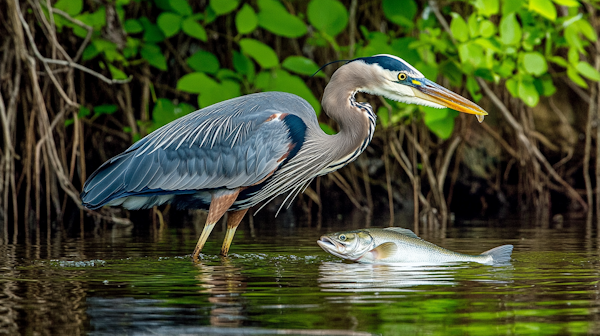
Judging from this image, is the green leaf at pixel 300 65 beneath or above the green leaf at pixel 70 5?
beneath

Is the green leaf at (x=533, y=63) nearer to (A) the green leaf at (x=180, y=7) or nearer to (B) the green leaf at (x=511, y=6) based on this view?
(B) the green leaf at (x=511, y=6)

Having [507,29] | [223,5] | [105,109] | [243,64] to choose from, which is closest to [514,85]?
[507,29]

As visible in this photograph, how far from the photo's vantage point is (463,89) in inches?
439

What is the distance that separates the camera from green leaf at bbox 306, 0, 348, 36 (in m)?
8.59

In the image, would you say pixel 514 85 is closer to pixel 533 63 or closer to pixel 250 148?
pixel 533 63

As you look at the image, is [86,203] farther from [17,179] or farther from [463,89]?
[463,89]

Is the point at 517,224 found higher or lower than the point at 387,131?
lower

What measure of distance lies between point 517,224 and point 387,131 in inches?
83.6

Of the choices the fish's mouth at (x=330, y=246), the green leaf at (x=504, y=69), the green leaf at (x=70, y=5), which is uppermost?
the green leaf at (x=70, y=5)

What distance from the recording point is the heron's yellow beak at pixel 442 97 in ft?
20.1

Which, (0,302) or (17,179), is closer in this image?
(0,302)

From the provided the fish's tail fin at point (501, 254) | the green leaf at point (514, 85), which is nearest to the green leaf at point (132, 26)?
the green leaf at point (514, 85)

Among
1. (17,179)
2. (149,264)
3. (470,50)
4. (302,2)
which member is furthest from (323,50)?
(149,264)

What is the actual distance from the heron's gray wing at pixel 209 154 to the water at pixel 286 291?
1.62 feet
